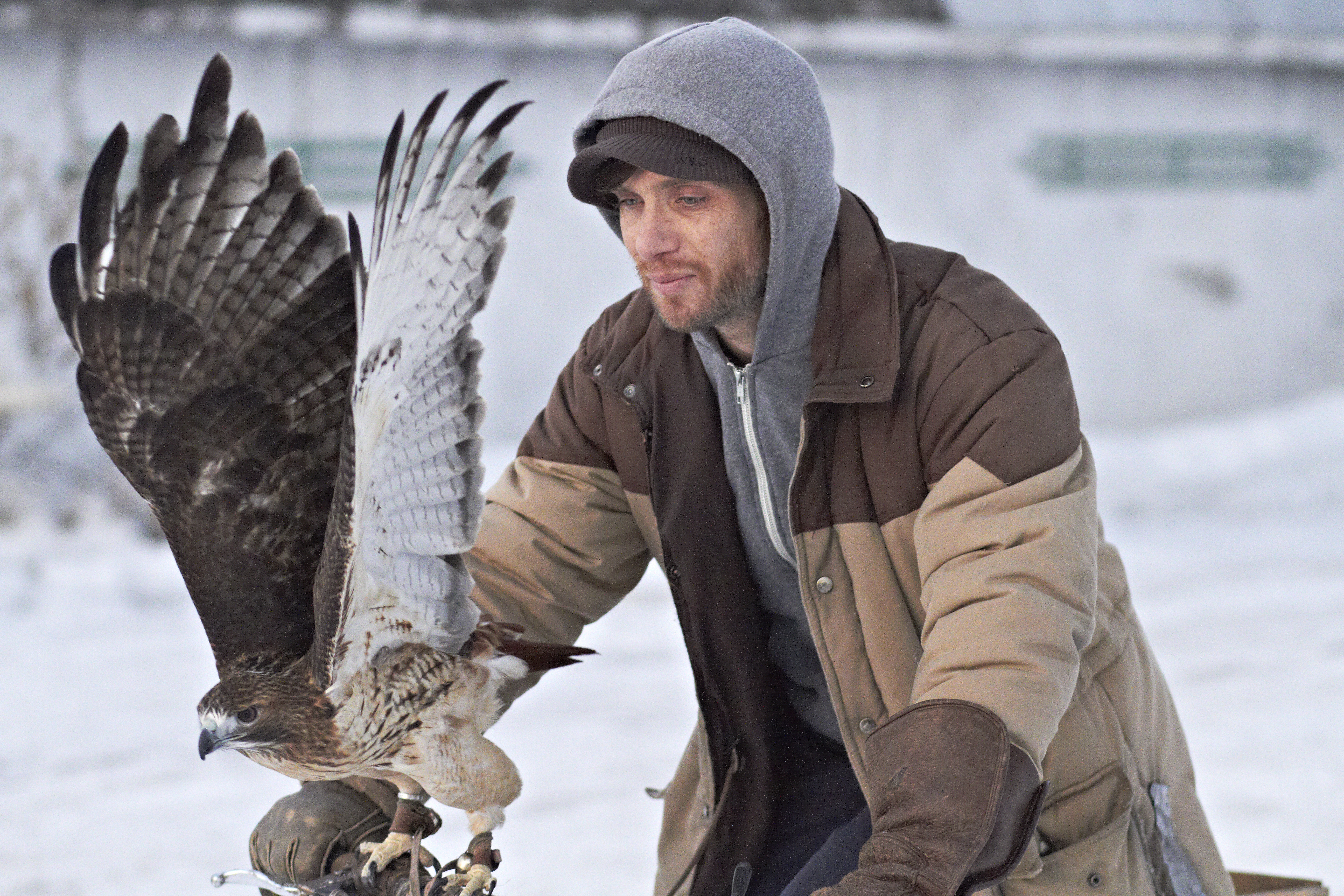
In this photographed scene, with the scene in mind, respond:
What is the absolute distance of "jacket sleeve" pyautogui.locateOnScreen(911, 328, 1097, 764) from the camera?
1414 millimetres

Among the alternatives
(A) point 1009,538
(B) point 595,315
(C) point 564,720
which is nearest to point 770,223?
(A) point 1009,538

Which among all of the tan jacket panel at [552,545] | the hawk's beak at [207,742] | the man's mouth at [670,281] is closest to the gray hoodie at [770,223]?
the man's mouth at [670,281]

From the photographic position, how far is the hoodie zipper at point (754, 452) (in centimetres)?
182

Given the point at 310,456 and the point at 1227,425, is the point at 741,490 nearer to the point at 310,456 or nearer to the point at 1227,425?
the point at 310,456

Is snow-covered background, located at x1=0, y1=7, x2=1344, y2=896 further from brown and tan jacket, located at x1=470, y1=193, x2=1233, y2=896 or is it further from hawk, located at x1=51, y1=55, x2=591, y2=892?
hawk, located at x1=51, y1=55, x2=591, y2=892

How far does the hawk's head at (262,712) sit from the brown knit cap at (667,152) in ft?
2.44

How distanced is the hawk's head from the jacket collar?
0.71 metres

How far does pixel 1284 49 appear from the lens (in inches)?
328

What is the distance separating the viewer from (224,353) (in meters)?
1.73

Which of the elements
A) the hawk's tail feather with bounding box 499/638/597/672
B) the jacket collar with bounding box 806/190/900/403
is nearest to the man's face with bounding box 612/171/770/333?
the jacket collar with bounding box 806/190/900/403

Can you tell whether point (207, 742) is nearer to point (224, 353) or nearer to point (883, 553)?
point (224, 353)

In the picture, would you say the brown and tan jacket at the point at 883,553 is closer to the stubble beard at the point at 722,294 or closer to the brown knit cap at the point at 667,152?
the stubble beard at the point at 722,294

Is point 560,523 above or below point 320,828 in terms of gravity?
above

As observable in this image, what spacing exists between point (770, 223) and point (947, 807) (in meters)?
0.74
